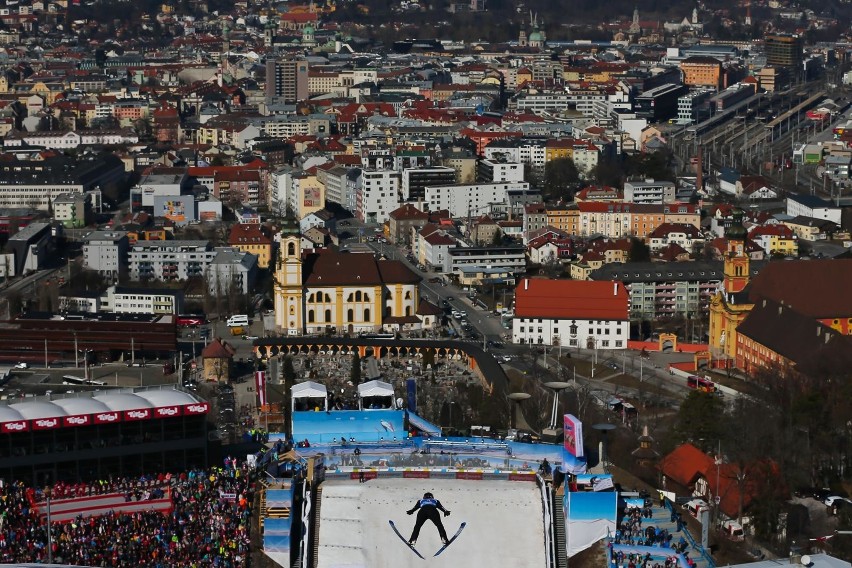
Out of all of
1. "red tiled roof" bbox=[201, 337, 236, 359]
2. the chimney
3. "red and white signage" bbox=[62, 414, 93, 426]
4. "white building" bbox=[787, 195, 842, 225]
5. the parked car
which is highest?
"red and white signage" bbox=[62, 414, 93, 426]

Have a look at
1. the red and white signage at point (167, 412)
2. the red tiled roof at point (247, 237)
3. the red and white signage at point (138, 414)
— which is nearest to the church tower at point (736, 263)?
the red tiled roof at point (247, 237)

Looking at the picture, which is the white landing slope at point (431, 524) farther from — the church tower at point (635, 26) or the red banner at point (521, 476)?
the church tower at point (635, 26)

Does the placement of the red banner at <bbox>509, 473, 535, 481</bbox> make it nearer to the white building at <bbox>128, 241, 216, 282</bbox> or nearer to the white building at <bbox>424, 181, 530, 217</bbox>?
the white building at <bbox>128, 241, 216, 282</bbox>

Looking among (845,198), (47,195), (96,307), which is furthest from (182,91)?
(96,307)

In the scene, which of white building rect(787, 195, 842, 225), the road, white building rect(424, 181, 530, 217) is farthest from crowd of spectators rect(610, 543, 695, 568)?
white building rect(424, 181, 530, 217)

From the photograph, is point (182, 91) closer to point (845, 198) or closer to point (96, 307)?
point (845, 198)

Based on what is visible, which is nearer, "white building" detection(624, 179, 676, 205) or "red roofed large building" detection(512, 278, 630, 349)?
"red roofed large building" detection(512, 278, 630, 349)

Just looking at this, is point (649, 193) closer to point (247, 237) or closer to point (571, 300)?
point (247, 237)
